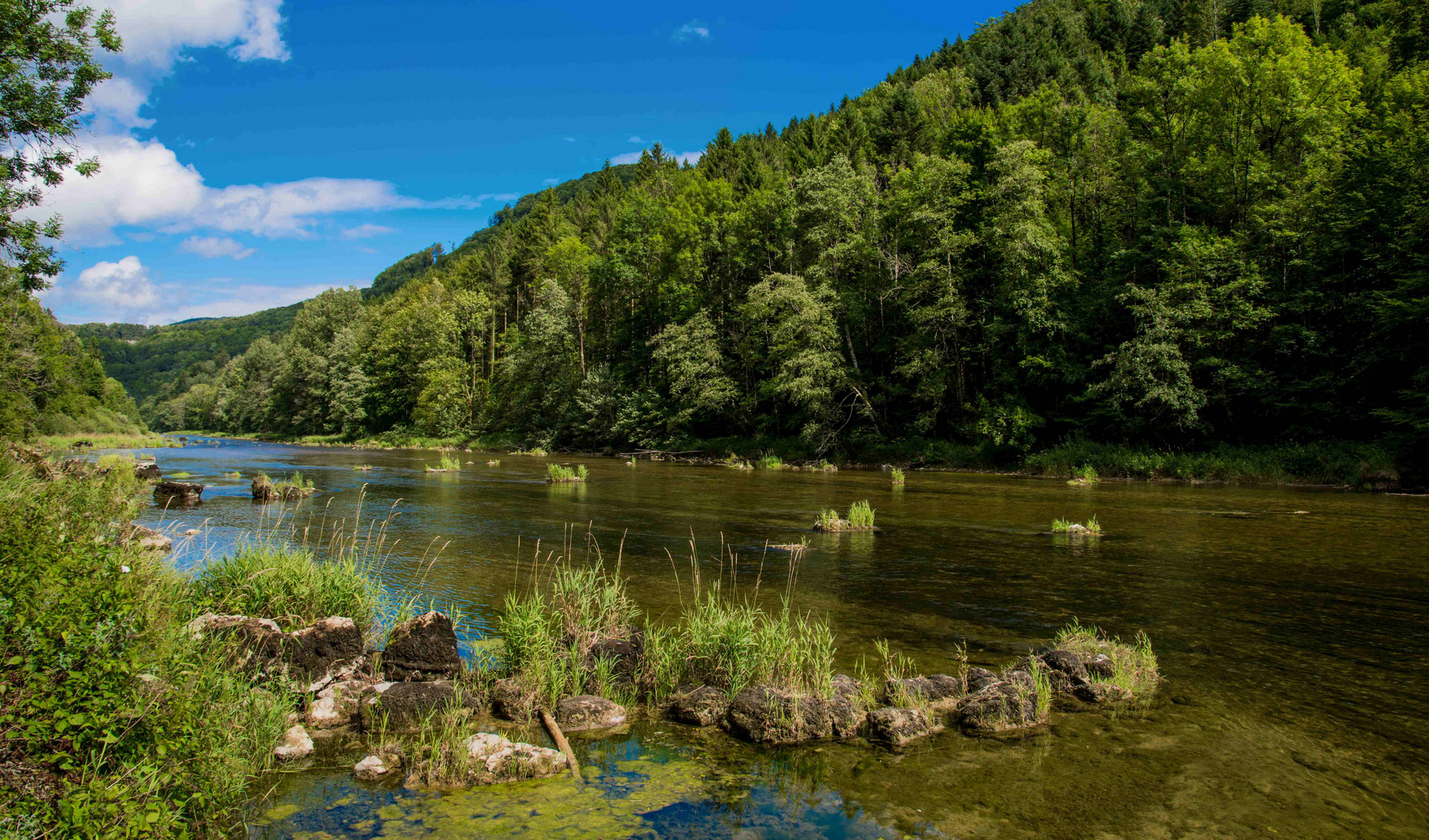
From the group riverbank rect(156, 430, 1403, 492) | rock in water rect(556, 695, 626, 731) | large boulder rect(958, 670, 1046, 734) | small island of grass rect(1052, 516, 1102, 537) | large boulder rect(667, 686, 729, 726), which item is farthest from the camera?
riverbank rect(156, 430, 1403, 492)

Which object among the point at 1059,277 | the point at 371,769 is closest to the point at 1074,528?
the point at 371,769

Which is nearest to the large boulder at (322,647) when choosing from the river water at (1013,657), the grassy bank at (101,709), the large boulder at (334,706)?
the large boulder at (334,706)

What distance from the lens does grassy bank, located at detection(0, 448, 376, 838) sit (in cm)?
375

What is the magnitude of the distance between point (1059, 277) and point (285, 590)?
38.7 m

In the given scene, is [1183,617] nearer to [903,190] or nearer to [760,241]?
[903,190]

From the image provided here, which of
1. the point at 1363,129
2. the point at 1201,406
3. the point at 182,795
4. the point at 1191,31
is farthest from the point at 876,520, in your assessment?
the point at 1191,31

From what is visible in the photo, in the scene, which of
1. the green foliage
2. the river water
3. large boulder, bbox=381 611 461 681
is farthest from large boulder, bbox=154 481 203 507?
the green foliage

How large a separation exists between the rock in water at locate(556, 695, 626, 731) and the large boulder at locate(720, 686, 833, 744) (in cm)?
115

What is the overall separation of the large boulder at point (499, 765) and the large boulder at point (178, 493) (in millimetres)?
21704

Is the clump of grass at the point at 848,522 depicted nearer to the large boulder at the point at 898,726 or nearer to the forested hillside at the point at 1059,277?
the large boulder at the point at 898,726

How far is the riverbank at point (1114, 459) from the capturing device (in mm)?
27750

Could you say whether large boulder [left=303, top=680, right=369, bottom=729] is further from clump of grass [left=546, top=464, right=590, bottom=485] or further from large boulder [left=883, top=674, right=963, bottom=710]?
clump of grass [left=546, top=464, right=590, bottom=485]

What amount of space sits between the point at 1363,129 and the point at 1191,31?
2511 inches

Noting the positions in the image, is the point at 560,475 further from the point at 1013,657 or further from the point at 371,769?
the point at 371,769
